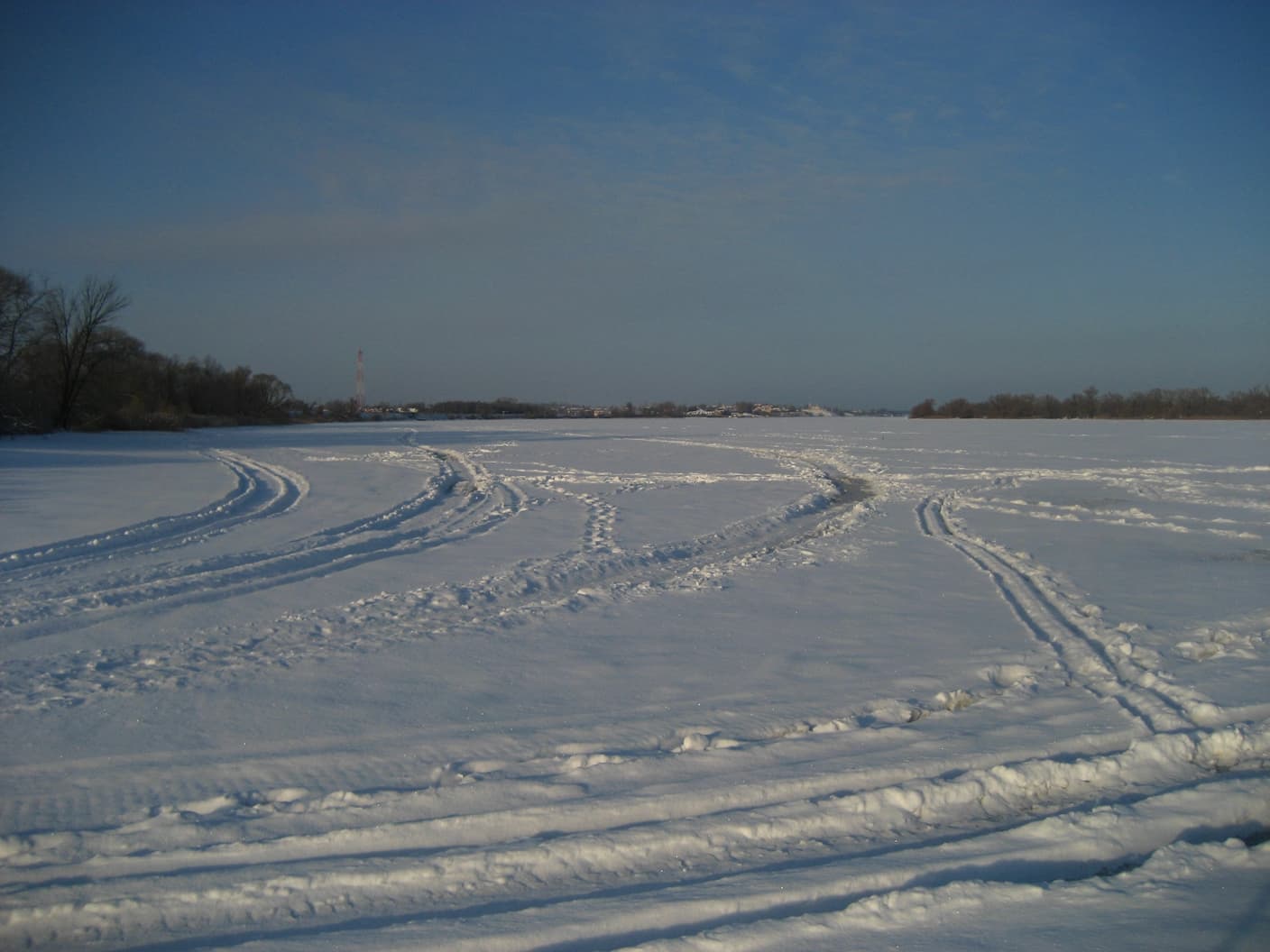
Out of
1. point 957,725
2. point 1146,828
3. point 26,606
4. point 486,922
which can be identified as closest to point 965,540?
point 957,725

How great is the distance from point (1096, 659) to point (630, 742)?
3271 mm

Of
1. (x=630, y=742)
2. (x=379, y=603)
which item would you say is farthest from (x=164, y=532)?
(x=630, y=742)

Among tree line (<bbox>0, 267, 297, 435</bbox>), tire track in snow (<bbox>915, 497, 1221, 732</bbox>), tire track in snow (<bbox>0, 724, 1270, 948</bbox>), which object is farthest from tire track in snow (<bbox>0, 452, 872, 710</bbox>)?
tree line (<bbox>0, 267, 297, 435</bbox>)

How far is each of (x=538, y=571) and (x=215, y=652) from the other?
3.23 metres

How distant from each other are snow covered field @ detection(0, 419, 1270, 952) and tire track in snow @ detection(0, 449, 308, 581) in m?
0.10

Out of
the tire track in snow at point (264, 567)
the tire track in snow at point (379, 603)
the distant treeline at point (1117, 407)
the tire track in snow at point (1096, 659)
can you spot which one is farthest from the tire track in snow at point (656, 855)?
the distant treeline at point (1117, 407)

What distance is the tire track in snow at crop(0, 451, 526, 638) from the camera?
6.56 metres

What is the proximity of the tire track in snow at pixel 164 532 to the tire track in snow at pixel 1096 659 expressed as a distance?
8.72 metres

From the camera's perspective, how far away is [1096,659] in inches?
211

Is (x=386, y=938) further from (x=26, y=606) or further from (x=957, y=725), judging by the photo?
(x=26, y=606)

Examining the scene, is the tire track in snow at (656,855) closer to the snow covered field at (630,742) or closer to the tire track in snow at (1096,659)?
the snow covered field at (630,742)

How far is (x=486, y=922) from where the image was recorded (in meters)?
2.69

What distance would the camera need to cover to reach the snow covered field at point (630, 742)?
9.12ft

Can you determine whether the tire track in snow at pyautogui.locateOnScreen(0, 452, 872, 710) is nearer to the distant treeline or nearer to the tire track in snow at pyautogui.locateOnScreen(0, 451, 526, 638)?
the tire track in snow at pyautogui.locateOnScreen(0, 451, 526, 638)
